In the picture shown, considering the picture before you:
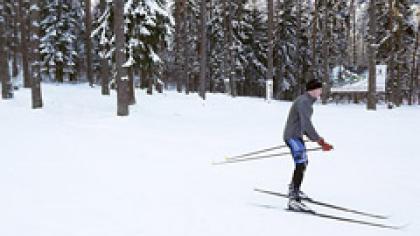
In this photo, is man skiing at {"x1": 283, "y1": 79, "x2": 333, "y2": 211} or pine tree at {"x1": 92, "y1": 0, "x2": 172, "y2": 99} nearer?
man skiing at {"x1": 283, "y1": 79, "x2": 333, "y2": 211}

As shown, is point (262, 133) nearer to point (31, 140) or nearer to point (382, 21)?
point (31, 140)

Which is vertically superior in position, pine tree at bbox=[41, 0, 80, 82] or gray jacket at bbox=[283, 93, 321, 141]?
pine tree at bbox=[41, 0, 80, 82]

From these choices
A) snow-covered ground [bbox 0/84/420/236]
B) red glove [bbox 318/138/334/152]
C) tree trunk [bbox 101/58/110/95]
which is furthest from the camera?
tree trunk [bbox 101/58/110/95]

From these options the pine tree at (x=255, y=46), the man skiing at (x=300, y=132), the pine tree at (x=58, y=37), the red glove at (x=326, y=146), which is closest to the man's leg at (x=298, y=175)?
the man skiing at (x=300, y=132)

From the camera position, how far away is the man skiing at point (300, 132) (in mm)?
6418

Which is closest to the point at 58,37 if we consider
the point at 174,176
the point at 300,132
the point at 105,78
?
the point at 105,78

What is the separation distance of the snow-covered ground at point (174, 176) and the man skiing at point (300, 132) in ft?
1.46

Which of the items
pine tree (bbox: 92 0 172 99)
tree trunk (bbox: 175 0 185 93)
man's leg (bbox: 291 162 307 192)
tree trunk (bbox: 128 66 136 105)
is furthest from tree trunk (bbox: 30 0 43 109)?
tree trunk (bbox: 175 0 185 93)

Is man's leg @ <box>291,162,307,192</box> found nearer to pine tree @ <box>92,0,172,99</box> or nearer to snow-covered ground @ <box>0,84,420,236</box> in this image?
snow-covered ground @ <box>0,84,420,236</box>

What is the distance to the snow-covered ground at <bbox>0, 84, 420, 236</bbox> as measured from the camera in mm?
5836

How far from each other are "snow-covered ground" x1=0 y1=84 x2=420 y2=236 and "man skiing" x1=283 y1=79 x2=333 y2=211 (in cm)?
45

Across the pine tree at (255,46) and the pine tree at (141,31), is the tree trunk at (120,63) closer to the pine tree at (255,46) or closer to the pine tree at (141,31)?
the pine tree at (141,31)

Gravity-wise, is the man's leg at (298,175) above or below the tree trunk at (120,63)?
below

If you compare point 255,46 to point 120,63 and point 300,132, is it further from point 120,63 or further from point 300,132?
point 300,132
